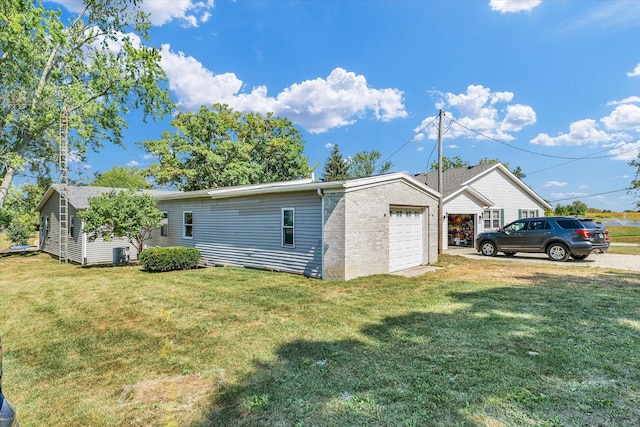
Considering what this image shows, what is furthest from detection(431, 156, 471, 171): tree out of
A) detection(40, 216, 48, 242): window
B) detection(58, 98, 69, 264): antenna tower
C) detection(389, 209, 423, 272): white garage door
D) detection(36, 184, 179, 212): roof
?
detection(40, 216, 48, 242): window

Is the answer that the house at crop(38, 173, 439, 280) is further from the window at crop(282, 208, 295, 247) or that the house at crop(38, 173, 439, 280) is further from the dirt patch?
the dirt patch

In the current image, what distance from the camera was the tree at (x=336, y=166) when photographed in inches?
1731

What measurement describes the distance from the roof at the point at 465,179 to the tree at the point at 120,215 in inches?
574

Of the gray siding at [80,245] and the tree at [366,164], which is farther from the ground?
the tree at [366,164]

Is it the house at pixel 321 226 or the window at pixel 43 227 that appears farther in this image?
the window at pixel 43 227

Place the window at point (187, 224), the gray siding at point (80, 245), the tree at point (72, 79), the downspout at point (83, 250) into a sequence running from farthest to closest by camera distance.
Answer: the gray siding at point (80, 245), the tree at point (72, 79), the downspout at point (83, 250), the window at point (187, 224)

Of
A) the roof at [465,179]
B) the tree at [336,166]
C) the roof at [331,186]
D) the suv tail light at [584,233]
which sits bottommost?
the suv tail light at [584,233]

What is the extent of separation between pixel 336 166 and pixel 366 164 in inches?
174

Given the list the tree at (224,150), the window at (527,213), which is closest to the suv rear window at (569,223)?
the window at (527,213)

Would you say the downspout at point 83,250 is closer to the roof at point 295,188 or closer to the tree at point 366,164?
the roof at point 295,188

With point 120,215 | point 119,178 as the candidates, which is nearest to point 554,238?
point 120,215

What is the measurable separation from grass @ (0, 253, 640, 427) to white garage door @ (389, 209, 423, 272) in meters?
3.04

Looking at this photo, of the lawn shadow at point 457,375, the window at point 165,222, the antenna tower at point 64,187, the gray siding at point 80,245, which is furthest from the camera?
the antenna tower at point 64,187

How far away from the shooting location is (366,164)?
4491 centimetres
